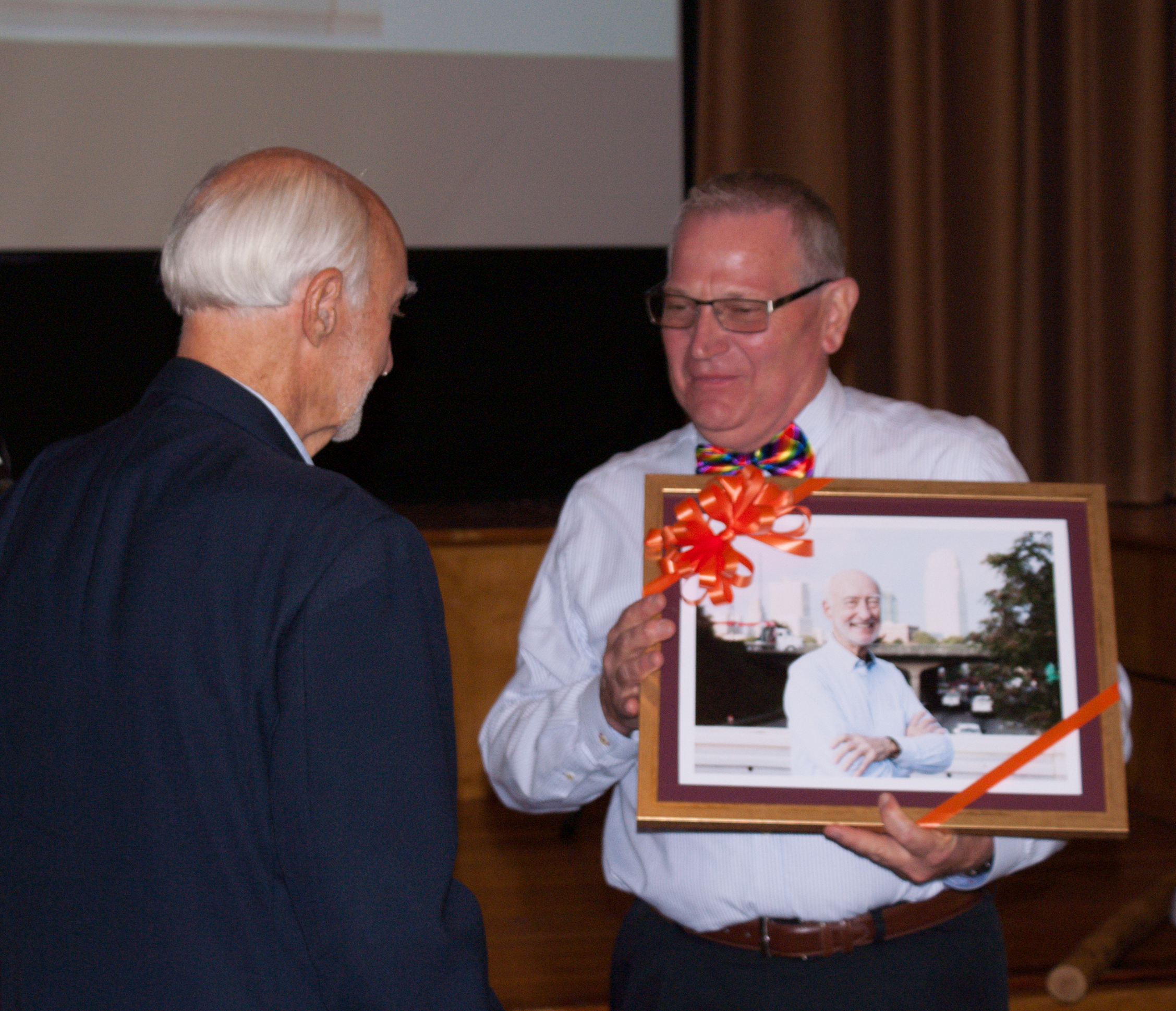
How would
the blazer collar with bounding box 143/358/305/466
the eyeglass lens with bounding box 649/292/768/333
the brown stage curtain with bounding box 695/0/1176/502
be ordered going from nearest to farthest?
1. the blazer collar with bounding box 143/358/305/466
2. the eyeglass lens with bounding box 649/292/768/333
3. the brown stage curtain with bounding box 695/0/1176/502

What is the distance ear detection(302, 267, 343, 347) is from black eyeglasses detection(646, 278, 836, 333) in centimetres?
58

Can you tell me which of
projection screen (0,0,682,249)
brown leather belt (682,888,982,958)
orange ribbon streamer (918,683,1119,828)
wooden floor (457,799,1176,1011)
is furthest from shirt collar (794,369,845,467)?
projection screen (0,0,682,249)

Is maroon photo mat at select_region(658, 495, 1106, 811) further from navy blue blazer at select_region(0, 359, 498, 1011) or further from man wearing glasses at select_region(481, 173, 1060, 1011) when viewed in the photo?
navy blue blazer at select_region(0, 359, 498, 1011)

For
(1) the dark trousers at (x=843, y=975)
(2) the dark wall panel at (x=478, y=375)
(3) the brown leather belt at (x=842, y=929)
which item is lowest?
(1) the dark trousers at (x=843, y=975)

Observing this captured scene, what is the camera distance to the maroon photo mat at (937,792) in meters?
1.38

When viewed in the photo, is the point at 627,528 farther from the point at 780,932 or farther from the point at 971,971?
the point at 971,971

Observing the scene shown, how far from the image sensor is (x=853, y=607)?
4.78 ft

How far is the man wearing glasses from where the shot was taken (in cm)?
156

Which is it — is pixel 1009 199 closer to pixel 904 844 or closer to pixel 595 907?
pixel 595 907

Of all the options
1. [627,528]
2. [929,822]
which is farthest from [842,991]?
[627,528]

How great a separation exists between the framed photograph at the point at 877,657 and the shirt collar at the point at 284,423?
1.46ft

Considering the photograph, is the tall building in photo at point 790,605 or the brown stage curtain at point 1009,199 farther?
the brown stage curtain at point 1009,199

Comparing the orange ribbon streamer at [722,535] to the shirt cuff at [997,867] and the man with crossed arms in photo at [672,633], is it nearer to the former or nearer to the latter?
the man with crossed arms in photo at [672,633]

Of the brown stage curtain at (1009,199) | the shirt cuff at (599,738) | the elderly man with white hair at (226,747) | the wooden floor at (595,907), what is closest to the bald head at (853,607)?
the shirt cuff at (599,738)
